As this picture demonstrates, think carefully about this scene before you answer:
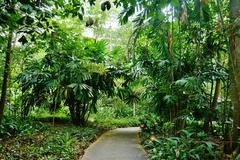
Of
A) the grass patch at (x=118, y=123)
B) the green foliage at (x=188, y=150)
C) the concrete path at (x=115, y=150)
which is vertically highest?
the grass patch at (x=118, y=123)

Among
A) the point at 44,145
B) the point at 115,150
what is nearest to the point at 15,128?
the point at 44,145

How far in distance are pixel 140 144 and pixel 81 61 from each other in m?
4.23

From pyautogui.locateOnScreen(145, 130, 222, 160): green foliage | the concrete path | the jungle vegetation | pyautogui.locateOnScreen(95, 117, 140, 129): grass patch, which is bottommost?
the concrete path

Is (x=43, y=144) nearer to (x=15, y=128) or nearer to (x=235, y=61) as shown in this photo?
(x=15, y=128)

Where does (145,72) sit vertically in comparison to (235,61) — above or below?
above

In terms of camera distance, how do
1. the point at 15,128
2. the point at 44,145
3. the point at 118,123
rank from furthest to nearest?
Result: the point at 118,123
the point at 15,128
the point at 44,145

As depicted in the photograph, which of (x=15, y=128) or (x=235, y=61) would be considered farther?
→ (x=15, y=128)

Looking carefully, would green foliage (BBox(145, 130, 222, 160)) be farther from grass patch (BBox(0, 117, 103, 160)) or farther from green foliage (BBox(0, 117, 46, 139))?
green foliage (BBox(0, 117, 46, 139))

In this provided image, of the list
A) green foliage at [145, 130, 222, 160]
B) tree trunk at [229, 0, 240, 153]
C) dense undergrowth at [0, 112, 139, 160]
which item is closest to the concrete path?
dense undergrowth at [0, 112, 139, 160]

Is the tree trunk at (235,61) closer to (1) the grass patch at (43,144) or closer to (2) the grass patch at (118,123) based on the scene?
(1) the grass patch at (43,144)

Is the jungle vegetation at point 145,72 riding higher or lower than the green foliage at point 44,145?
higher

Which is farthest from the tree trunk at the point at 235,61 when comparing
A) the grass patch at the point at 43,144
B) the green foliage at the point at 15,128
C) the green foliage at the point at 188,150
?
the green foliage at the point at 15,128

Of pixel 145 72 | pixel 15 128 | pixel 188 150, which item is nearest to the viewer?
pixel 188 150

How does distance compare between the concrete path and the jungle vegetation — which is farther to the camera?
the concrete path
